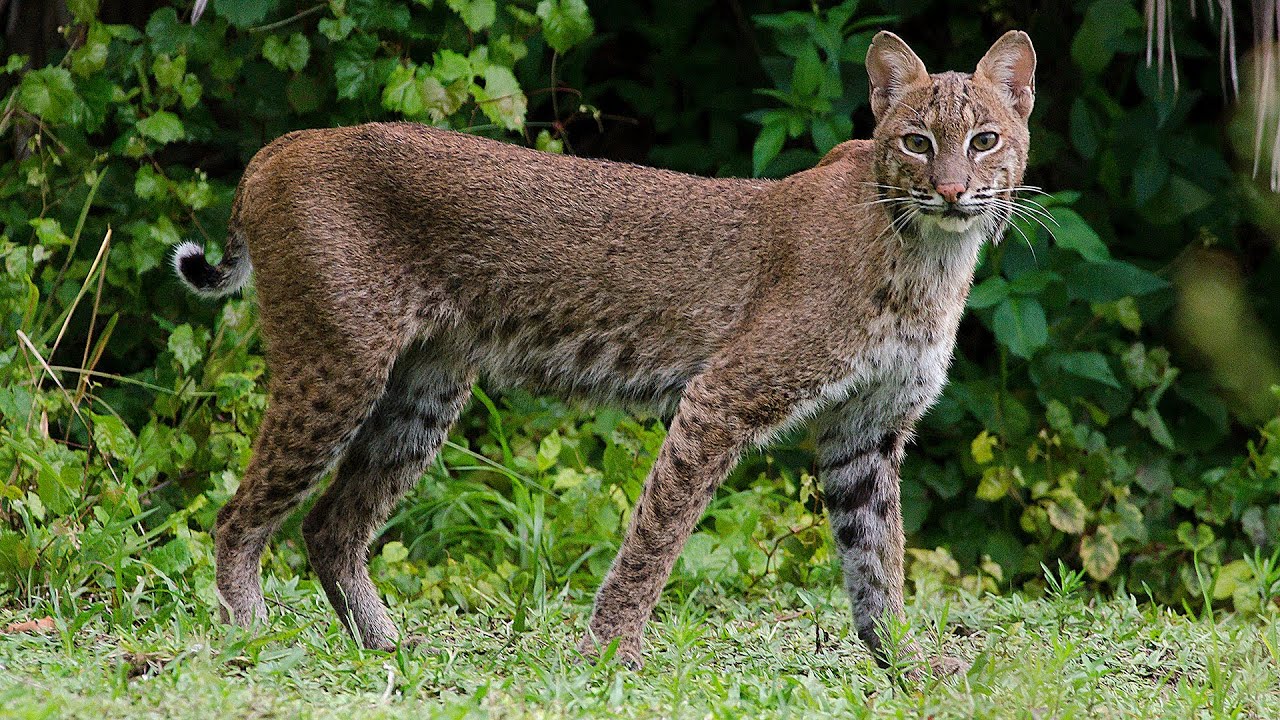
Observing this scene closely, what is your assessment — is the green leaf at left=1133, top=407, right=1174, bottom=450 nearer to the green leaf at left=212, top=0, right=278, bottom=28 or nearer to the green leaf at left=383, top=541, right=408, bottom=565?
the green leaf at left=383, top=541, right=408, bottom=565

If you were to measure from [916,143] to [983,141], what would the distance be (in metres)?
0.19

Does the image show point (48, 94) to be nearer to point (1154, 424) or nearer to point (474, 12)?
point (474, 12)

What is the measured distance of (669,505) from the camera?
414 centimetres

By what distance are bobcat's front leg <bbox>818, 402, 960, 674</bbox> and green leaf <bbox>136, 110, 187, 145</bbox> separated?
109 inches

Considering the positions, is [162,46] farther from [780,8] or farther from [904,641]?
[904,641]

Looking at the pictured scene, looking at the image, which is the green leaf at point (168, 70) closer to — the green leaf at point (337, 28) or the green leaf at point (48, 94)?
the green leaf at point (48, 94)

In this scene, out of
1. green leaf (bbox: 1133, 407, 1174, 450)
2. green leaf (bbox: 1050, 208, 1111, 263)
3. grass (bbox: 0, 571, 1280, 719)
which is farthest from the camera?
green leaf (bbox: 1133, 407, 1174, 450)

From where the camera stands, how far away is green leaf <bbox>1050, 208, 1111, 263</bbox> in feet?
18.4

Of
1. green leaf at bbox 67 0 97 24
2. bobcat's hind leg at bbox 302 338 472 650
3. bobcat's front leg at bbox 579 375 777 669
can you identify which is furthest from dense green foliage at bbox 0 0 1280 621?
bobcat's front leg at bbox 579 375 777 669

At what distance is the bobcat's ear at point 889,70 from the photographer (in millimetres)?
4340

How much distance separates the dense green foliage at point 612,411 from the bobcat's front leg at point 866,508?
0.35m

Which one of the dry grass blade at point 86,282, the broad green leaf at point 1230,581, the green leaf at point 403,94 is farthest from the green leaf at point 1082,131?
the dry grass blade at point 86,282

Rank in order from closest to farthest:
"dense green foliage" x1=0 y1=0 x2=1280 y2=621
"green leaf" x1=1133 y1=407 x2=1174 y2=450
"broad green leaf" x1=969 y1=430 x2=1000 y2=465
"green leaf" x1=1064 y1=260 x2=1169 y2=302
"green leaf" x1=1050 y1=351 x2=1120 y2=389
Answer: "dense green foliage" x1=0 y1=0 x2=1280 y2=621 < "green leaf" x1=1064 y1=260 x2=1169 y2=302 < "green leaf" x1=1050 y1=351 x2=1120 y2=389 < "broad green leaf" x1=969 y1=430 x2=1000 y2=465 < "green leaf" x1=1133 y1=407 x2=1174 y2=450

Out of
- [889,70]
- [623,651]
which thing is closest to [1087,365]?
[889,70]
